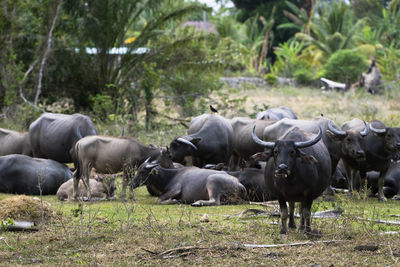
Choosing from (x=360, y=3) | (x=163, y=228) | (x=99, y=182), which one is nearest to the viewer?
(x=163, y=228)

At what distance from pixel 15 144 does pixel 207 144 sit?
4286 millimetres

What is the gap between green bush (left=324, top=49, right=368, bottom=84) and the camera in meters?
31.8

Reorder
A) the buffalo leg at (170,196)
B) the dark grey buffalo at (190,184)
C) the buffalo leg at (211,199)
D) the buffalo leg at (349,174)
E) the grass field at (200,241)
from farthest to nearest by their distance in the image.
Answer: the buffalo leg at (349,174)
the buffalo leg at (170,196)
the dark grey buffalo at (190,184)
the buffalo leg at (211,199)
the grass field at (200,241)

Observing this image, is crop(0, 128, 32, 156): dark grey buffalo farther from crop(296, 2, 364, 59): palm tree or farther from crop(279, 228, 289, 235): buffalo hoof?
crop(296, 2, 364, 59): palm tree

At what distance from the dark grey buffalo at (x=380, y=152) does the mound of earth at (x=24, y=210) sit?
5.51 m

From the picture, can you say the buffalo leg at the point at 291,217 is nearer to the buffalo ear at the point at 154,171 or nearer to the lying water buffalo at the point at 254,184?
the lying water buffalo at the point at 254,184

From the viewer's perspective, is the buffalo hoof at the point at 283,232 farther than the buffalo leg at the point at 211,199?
No

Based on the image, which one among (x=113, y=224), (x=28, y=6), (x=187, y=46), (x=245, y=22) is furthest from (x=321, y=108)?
(x=245, y=22)

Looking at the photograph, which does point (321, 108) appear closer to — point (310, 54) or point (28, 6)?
point (28, 6)

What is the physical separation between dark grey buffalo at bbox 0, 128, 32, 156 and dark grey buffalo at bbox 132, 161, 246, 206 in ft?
12.7

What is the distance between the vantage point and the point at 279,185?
7.02 m

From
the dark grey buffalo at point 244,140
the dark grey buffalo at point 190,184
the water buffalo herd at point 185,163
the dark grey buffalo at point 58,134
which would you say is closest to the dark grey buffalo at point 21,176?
the water buffalo herd at point 185,163

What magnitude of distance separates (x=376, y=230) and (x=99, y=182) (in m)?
5.52

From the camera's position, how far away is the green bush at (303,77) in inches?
1346
